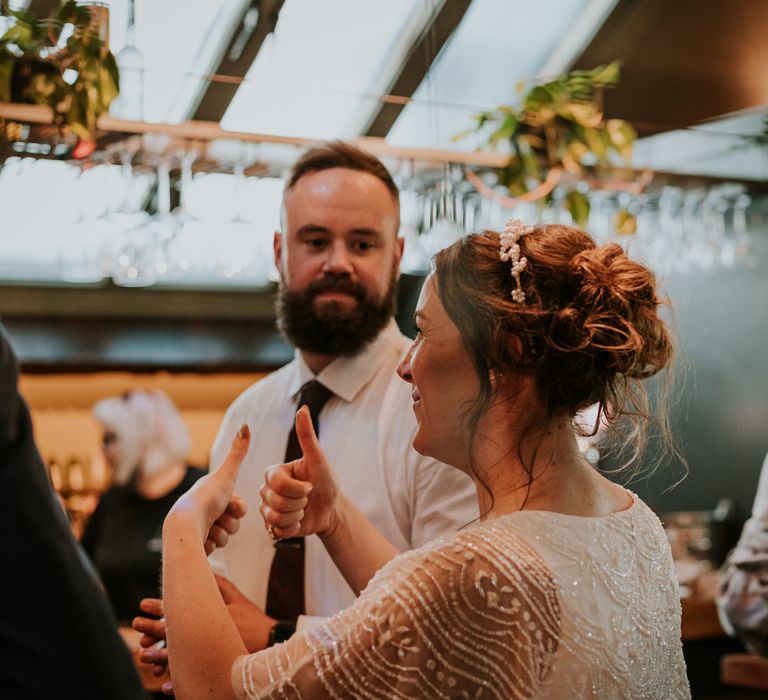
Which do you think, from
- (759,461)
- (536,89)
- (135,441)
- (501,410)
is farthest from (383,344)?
(759,461)

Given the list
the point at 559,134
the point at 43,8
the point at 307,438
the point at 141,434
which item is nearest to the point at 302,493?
the point at 307,438

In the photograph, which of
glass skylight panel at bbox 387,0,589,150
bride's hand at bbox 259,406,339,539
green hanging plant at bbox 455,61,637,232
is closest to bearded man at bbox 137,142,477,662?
bride's hand at bbox 259,406,339,539

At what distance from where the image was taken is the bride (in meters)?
1.18

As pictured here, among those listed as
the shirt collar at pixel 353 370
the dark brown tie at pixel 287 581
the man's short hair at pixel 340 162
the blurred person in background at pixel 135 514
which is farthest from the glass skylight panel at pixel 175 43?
the blurred person in background at pixel 135 514

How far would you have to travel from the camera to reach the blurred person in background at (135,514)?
3758mm

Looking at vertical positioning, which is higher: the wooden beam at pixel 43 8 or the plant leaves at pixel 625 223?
the wooden beam at pixel 43 8

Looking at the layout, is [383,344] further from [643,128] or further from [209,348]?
[209,348]

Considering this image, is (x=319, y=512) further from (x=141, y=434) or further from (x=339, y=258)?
(x=141, y=434)

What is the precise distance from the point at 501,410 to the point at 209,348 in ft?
12.7

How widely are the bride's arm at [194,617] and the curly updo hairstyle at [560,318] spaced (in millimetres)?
386

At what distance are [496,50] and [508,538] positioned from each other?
11.0 ft

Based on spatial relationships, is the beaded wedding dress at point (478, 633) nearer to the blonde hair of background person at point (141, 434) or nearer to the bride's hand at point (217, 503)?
the bride's hand at point (217, 503)

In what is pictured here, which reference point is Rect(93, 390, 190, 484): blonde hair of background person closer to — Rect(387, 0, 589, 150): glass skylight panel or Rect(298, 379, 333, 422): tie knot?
Rect(387, 0, 589, 150): glass skylight panel

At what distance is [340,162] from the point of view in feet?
6.86
